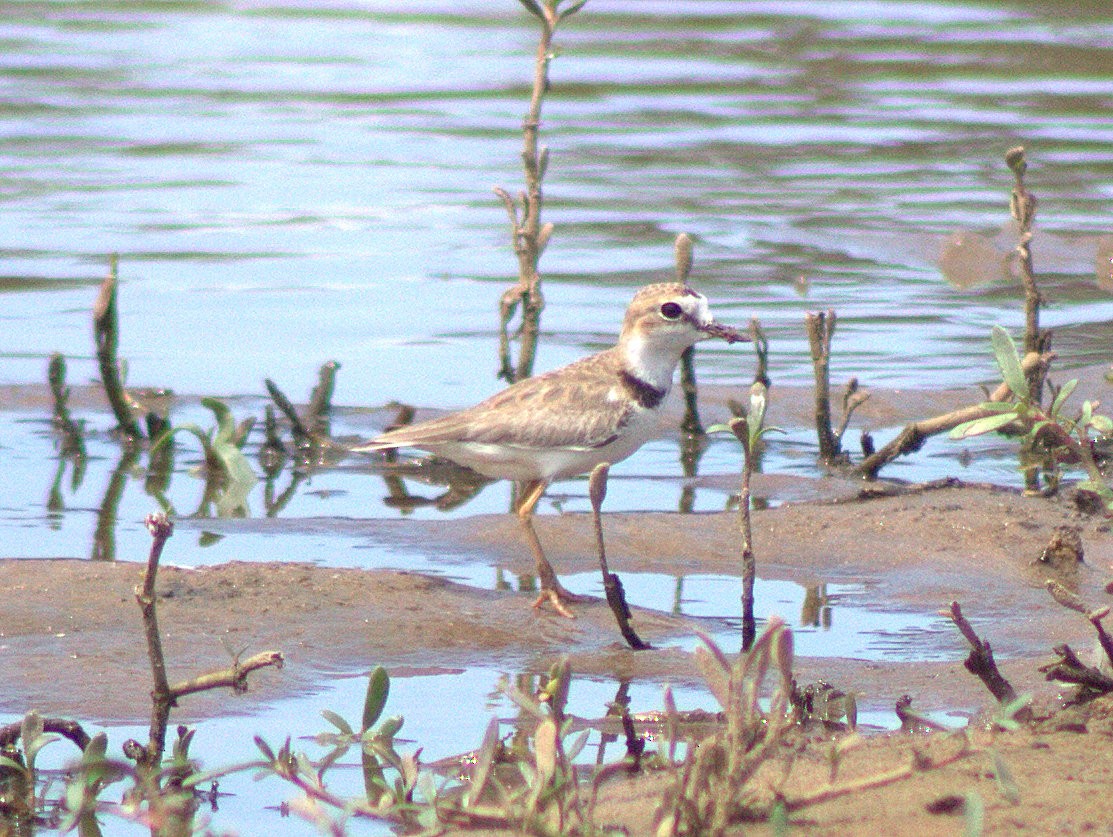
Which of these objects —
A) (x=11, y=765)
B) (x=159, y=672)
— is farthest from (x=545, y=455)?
(x=11, y=765)

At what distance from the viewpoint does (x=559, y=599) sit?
550 centimetres

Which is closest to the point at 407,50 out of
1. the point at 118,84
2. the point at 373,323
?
the point at 118,84

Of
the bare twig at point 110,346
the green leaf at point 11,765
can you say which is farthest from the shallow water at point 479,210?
the green leaf at point 11,765

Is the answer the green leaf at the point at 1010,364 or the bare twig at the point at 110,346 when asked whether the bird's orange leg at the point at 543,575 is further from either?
the bare twig at the point at 110,346

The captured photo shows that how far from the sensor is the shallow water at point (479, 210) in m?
7.95

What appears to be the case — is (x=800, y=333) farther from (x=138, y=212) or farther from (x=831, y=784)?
(x=831, y=784)

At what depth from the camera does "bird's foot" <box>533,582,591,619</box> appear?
545cm

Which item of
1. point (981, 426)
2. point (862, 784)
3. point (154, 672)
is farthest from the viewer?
point (981, 426)

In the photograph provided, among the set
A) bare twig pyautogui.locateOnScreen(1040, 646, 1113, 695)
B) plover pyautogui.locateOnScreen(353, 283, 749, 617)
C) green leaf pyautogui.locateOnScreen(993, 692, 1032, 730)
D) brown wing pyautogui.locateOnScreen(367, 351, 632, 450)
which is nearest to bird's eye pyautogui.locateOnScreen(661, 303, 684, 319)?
plover pyautogui.locateOnScreen(353, 283, 749, 617)

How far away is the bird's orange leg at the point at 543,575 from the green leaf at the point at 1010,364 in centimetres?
179

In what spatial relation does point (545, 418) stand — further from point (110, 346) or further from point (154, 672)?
point (154, 672)

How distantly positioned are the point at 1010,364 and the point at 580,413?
2.50 metres

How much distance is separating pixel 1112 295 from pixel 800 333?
2.16m

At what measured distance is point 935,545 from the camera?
6.11 m
